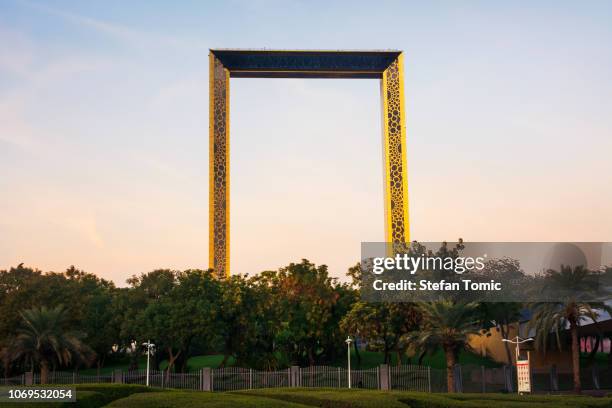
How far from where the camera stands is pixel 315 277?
58.6 meters

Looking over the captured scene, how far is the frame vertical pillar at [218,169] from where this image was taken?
59.5 m

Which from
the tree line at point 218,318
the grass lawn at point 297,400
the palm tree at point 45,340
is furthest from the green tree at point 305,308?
the grass lawn at point 297,400

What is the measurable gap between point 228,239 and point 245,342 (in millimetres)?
8182

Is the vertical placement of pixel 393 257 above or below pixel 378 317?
above

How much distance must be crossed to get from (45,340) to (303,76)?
1143 inches

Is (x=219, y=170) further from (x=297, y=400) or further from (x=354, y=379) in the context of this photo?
(x=297, y=400)

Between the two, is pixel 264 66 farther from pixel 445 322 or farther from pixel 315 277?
pixel 445 322

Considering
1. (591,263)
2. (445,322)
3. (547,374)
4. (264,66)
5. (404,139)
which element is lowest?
(547,374)

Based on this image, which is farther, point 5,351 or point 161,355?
point 161,355

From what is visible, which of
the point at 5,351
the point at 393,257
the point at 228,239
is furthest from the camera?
the point at 228,239

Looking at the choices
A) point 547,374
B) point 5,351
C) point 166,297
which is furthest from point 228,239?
point 547,374

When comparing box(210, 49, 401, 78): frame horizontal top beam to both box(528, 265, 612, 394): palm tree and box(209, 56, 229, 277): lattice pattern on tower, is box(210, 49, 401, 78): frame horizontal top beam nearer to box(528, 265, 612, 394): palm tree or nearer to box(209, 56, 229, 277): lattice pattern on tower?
box(209, 56, 229, 277): lattice pattern on tower

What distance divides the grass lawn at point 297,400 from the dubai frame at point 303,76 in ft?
99.5

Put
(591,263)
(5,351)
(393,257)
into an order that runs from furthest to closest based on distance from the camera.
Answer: (393,257) → (5,351) → (591,263)
